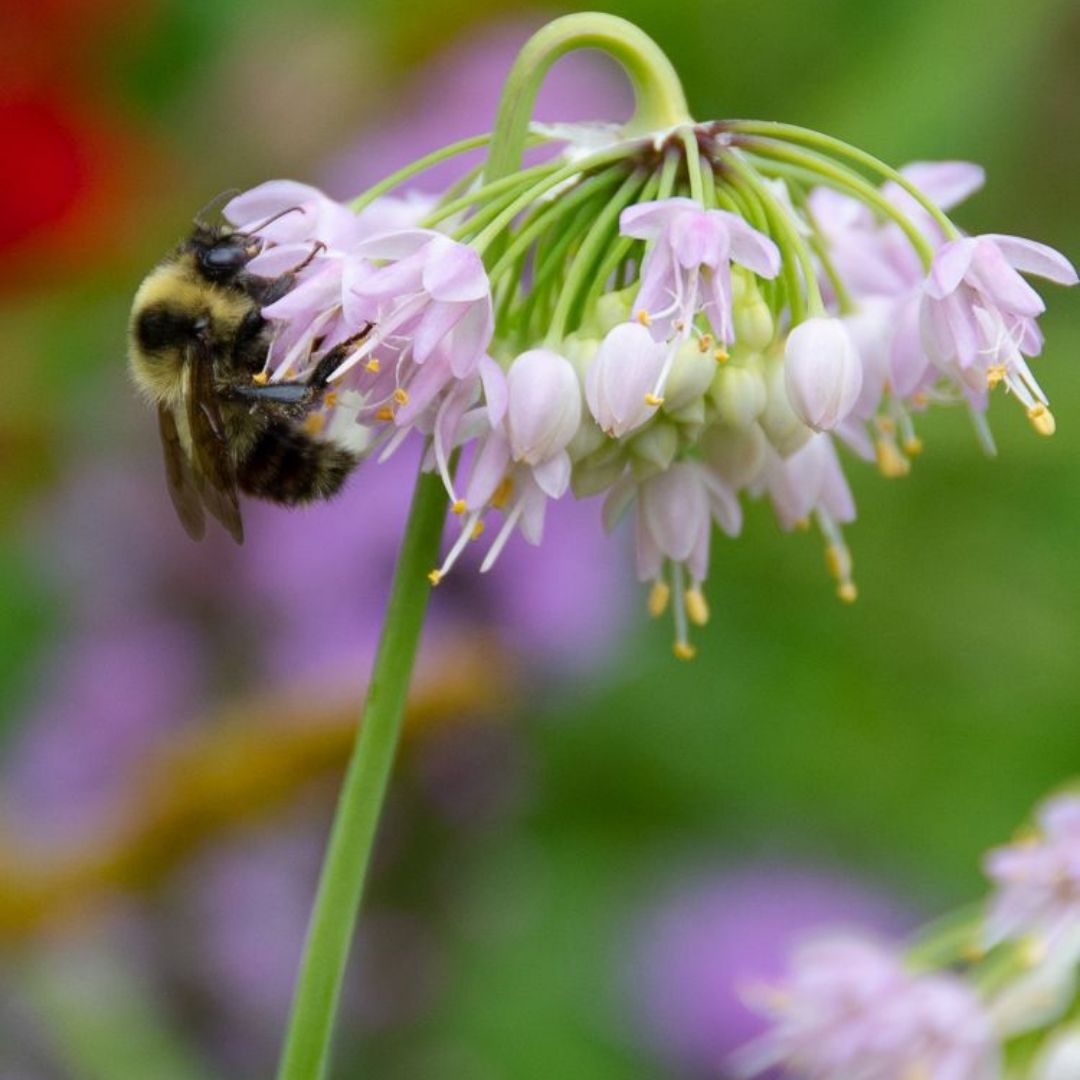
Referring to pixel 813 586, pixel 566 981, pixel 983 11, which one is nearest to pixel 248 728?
pixel 566 981

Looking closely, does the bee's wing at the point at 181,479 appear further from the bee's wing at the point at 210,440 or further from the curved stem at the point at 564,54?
the curved stem at the point at 564,54

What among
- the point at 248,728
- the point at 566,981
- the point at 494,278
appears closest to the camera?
the point at 494,278

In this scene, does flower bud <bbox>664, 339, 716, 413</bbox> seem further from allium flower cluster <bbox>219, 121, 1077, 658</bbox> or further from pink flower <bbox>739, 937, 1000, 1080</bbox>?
pink flower <bbox>739, 937, 1000, 1080</bbox>

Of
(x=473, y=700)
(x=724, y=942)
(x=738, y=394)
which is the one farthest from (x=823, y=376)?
(x=724, y=942)

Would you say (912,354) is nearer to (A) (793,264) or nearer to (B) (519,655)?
(A) (793,264)

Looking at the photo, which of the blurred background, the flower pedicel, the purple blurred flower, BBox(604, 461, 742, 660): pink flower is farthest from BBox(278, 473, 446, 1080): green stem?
the purple blurred flower

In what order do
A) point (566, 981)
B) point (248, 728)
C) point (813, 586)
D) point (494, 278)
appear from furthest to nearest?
point (813, 586), point (566, 981), point (248, 728), point (494, 278)

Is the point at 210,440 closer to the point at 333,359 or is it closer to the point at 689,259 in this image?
the point at 333,359
